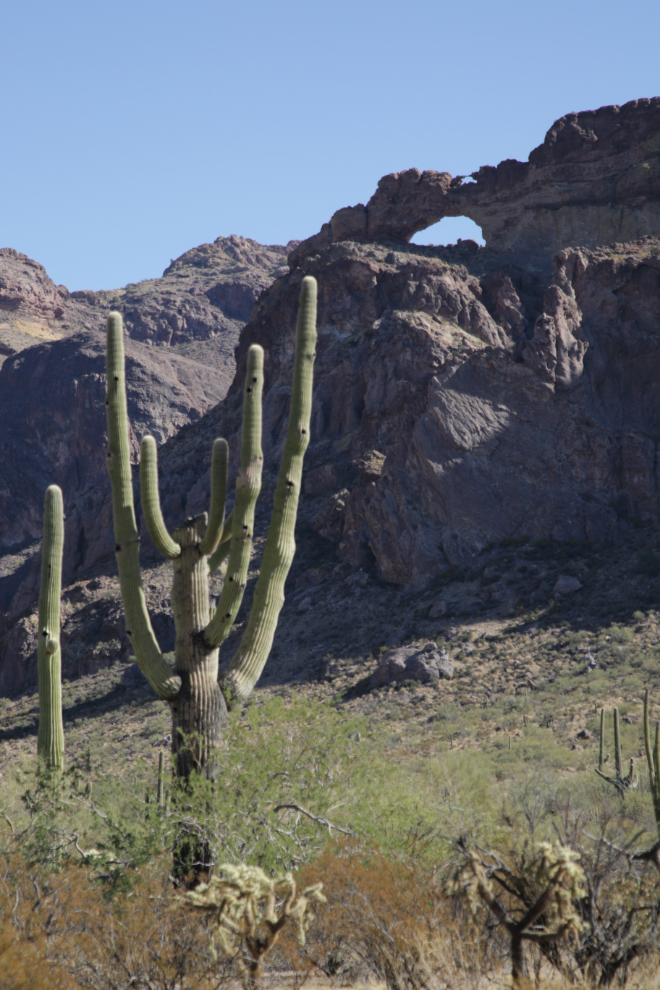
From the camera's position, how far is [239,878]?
690 centimetres

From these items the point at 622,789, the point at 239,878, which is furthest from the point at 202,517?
the point at 622,789

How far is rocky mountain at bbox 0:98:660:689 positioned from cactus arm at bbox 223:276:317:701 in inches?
1066

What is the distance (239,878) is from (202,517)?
180 inches

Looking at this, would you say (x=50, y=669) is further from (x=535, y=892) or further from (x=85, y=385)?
(x=85, y=385)

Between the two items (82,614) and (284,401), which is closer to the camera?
(82,614)

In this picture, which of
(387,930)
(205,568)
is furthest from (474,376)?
(387,930)

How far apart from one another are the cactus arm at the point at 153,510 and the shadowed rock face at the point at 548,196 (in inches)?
1841

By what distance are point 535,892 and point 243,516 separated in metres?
4.86

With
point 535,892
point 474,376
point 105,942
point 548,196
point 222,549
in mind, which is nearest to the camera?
point 535,892

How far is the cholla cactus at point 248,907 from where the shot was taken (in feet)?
22.4

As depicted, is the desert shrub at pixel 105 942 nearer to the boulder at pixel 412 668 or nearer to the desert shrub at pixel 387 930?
the desert shrub at pixel 387 930

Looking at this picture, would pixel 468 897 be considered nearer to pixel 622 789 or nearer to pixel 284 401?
pixel 622 789

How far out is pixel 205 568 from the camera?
1012 cm

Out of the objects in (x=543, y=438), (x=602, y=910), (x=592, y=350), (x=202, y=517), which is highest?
(x=592, y=350)
